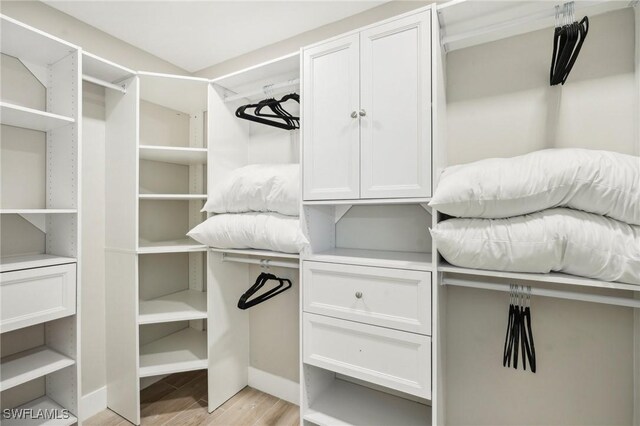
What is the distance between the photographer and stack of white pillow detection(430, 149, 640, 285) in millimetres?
978

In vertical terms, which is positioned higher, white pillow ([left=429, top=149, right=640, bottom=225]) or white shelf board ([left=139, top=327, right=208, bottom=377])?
white pillow ([left=429, top=149, right=640, bottom=225])

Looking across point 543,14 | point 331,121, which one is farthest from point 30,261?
point 543,14

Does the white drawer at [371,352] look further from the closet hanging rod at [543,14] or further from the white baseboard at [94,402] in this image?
the white baseboard at [94,402]

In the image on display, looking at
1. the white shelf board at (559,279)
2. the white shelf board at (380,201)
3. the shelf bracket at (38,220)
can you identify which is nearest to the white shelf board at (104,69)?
the shelf bracket at (38,220)

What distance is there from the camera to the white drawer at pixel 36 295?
4.48 ft

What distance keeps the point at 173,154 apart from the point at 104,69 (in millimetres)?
619

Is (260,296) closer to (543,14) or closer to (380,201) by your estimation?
(380,201)

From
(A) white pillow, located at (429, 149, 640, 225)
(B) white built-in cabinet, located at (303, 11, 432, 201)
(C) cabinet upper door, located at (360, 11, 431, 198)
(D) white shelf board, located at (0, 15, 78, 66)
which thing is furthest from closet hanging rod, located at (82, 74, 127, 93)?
(A) white pillow, located at (429, 149, 640, 225)

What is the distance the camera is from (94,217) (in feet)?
6.56

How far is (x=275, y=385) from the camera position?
2.17 m

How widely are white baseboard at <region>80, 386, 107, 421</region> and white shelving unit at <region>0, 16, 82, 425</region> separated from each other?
25 cm

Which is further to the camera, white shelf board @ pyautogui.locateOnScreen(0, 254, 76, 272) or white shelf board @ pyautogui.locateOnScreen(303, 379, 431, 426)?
white shelf board @ pyautogui.locateOnScreen(303, 379, 431, 426)

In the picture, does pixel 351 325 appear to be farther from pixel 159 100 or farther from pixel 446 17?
pixel 159 100

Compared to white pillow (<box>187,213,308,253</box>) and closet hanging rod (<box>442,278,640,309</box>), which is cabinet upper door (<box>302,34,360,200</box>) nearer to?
white pillow (<box>187,213,308,253</box>)
